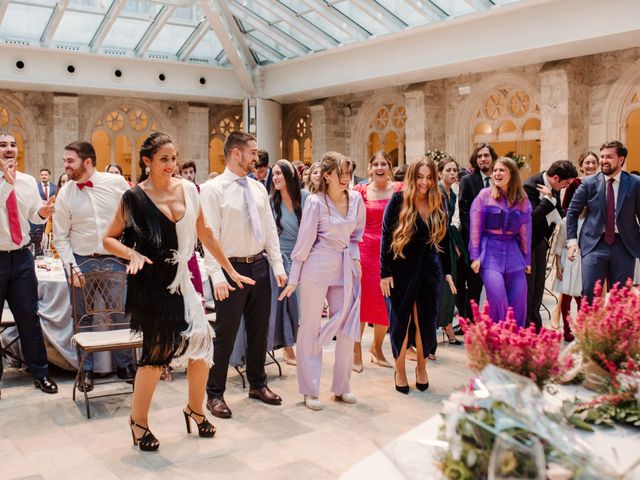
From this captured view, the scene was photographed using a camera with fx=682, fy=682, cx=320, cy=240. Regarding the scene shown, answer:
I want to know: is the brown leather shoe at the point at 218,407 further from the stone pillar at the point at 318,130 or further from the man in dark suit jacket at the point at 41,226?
the stone pillar at the point at 318,130

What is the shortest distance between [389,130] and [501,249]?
1117 cm

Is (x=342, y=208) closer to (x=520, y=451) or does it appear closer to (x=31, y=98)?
(x=520, y=451)

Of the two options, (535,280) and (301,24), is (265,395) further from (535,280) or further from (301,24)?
(301,24)

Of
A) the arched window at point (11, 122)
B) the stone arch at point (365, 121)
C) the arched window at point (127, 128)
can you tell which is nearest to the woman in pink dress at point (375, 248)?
the stone arch at point (365, 121)

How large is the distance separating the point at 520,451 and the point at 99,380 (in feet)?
14.2

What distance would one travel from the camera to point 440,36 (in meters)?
11.9

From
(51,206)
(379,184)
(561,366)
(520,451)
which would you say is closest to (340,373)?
(379,184)

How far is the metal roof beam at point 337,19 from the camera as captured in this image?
40.0 ft

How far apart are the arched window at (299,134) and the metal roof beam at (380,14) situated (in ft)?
18.1

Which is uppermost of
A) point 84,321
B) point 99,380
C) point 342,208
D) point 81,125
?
point 81,125

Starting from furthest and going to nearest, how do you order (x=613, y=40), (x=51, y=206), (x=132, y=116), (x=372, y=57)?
(x=132, y=116), (x=372, y=57), (x=613, y=40), (x=51, y=206)

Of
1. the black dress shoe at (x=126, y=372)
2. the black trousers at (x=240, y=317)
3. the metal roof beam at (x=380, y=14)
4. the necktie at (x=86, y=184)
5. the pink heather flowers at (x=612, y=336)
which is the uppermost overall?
the metal roof beam at (x=380, y=14)

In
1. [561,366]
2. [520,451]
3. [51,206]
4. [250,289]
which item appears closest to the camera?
[520,451]

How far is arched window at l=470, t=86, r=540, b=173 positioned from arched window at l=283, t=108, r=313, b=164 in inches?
203
